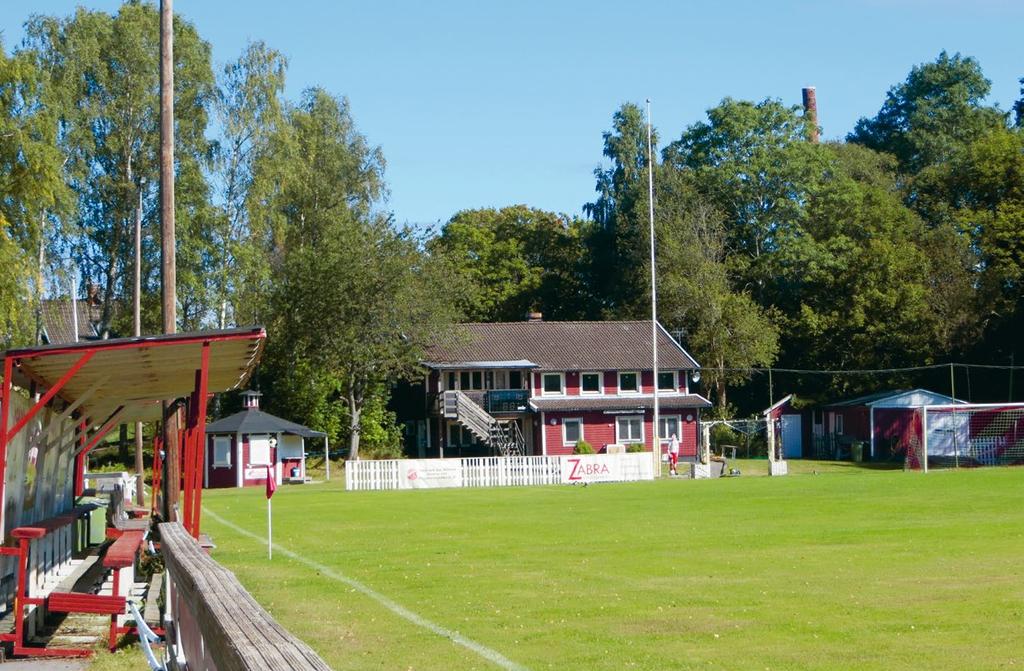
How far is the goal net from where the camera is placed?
55844 mm

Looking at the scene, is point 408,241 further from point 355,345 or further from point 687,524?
point 687,524

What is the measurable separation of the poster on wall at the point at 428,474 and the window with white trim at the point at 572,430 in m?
20.9

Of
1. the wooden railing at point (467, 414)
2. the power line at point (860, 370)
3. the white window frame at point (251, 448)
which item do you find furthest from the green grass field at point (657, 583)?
the power line at point (860, 370)

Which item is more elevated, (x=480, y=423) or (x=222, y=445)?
(x=480, y=423)

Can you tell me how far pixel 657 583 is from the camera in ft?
49.8

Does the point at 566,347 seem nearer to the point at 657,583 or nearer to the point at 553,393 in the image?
the point at 553,393

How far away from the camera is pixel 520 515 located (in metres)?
29.3

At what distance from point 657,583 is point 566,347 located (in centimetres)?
5568

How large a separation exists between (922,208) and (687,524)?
64.2 meters

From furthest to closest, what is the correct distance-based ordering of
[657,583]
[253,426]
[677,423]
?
[677,423]
[253,426]
[657,583]

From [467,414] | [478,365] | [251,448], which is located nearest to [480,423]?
[467,414]

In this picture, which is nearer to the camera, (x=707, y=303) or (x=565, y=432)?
(x=565, y=432)

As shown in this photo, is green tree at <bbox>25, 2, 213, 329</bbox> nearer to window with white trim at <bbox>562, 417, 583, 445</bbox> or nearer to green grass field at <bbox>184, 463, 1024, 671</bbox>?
window with white trim at <bbox>562, 417, 583, 445</bbox>

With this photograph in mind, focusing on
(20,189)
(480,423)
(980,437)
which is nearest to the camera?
(20,189)
